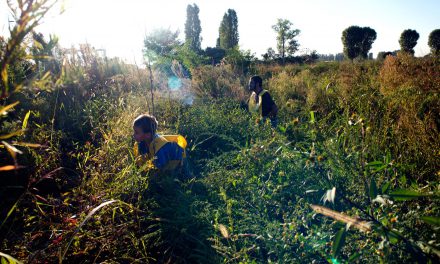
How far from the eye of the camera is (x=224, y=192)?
88.9 inches

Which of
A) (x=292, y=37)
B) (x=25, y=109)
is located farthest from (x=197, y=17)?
(x=25, y=109)

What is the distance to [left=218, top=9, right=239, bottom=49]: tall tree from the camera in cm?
4253

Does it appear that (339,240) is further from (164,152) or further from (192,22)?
(192,22)

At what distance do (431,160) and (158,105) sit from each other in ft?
13.3

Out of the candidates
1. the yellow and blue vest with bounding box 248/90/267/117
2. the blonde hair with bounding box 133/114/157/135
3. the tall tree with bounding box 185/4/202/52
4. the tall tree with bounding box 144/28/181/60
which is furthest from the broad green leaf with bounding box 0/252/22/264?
the tall tree with bounding box 185/4/202/52

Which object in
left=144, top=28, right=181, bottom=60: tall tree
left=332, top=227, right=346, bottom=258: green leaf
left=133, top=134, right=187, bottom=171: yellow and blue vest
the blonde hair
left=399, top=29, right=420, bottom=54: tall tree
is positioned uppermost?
left=399, top=29, right=420, bottom=54: tall tree

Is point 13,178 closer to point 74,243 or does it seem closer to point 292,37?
point 74,243

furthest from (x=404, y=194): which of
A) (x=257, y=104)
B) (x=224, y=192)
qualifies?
(x=257, y=104)

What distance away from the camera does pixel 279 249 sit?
1.74 metres

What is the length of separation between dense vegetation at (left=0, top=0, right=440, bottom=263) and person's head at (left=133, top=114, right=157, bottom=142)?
0.54 ft

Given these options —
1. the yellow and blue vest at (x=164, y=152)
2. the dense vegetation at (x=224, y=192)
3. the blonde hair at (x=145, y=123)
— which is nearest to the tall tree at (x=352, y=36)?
the dense vegetation at (x=224, y=192)

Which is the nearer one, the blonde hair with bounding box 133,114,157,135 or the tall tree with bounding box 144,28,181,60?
the blonde hair with bounding box 133,114,157,135

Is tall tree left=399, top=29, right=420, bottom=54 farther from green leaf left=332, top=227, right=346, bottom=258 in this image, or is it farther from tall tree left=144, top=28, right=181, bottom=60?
green leaf left=332, top=227, right=346, bottom=258

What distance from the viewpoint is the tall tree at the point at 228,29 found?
4253 centimetres
